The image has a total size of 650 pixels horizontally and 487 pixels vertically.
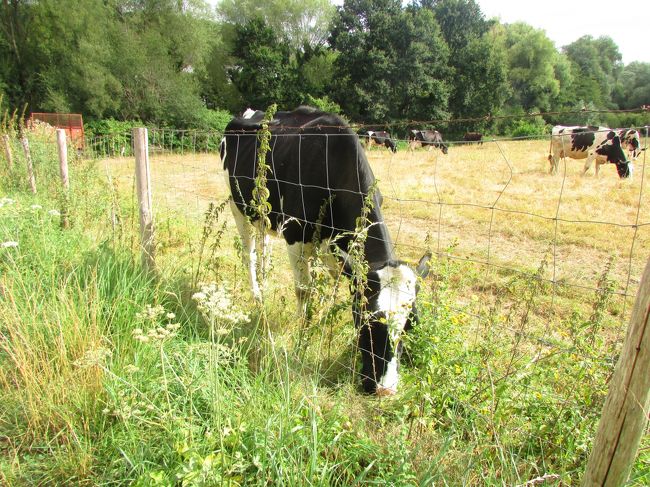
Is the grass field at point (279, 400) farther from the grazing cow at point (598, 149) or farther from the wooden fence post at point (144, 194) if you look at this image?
the grazing cow at point (598, 149)

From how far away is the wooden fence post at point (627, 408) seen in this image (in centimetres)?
114

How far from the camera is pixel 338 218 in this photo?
3270 millimetres

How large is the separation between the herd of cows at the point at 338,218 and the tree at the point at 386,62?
108 feet

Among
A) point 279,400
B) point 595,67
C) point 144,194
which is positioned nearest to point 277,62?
point 144,194

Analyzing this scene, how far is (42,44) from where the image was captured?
Answer: 25.6 metres

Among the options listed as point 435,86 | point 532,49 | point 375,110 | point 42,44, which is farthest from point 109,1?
point 532,49

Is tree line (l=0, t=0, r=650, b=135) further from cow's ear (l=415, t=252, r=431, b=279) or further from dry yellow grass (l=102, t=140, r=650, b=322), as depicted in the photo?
cow's ear (l=415, t=252, r=431, b=279)

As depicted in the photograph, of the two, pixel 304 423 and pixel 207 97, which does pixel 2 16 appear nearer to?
pixel 207 97

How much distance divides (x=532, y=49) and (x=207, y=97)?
35368mm

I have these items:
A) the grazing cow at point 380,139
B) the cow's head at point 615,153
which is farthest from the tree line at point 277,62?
the grazing cow at point 380,139

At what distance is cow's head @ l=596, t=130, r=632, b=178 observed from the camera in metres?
12.9

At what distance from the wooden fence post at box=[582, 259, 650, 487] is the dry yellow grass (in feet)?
4.73

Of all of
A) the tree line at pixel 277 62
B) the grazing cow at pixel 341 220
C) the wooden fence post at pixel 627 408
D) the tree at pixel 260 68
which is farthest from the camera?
the tree at pixel 260 68

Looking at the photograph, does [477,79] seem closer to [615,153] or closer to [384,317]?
[615,153]
